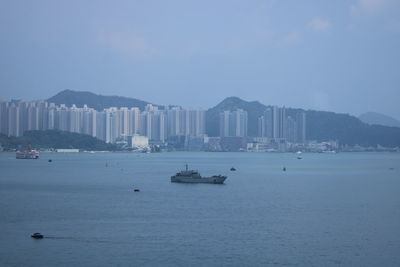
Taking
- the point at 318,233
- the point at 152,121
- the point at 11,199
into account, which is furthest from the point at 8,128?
the point at 318,233

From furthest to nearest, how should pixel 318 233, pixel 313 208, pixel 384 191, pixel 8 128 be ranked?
pixel 8 128, pixel 384 191, pixel 313 208, pixel 318 233

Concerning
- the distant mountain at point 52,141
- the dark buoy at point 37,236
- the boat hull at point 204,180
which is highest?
the distant mountain at point 52,141

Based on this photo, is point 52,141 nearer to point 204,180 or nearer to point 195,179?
point 195,179

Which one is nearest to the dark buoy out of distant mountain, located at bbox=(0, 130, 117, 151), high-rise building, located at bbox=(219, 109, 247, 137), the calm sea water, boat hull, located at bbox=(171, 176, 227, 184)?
the calm sea water

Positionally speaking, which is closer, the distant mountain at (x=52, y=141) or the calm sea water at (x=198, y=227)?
the calm sea water at (x=198, y=227)

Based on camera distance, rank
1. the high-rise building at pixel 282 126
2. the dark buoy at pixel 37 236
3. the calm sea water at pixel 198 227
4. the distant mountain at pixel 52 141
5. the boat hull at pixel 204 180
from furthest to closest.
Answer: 1. the high-rise building at pixel 282 126
2. the distant mountain at pixel 52 141
3. the boat hull at pixel 204 180
4. the dark buoy at pixel 37 236
5. the calm sea water at pixel 198 227

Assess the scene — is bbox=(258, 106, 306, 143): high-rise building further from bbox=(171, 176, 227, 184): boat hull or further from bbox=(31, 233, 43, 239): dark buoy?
bbox=(31, 233, 43, 239): dark buoy

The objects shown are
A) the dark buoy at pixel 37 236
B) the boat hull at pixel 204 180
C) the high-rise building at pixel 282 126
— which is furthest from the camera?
the high-rise building at pixel 282 126

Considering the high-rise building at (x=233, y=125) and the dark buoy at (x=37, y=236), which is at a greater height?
the high-rise building at (x=233, y=125)

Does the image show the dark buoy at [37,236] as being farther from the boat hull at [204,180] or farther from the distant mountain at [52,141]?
the distant mountain at [52,141]

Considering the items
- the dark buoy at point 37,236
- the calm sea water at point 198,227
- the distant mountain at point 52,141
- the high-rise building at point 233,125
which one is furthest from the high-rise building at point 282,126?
the dark buoy at point 37,236

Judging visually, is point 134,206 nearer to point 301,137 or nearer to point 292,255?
point 292,255
